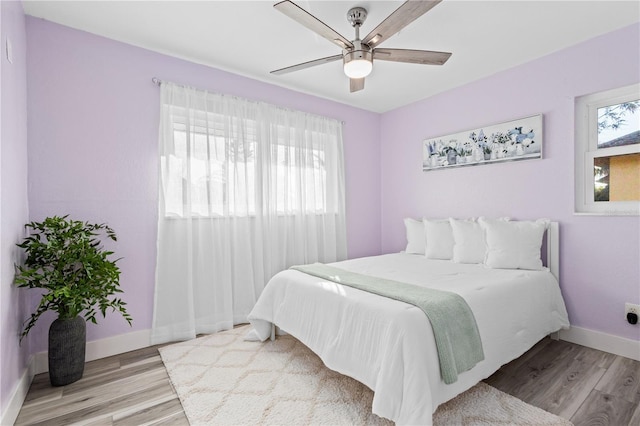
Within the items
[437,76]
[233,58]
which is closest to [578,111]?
[437,76]

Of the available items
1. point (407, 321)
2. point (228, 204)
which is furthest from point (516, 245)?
point (228, 204)

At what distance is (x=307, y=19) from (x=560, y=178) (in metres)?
2.56

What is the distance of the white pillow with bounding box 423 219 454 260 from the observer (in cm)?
321

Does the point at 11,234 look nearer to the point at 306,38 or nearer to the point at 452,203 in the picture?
the point at 306,38

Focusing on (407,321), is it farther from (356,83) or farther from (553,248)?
(553,248)

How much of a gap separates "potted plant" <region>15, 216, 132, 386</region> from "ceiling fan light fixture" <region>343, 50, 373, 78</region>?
2.15 m

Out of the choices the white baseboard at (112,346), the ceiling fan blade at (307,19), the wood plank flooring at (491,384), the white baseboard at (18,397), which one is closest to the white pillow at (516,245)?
the wood plank flooring at (491,384)

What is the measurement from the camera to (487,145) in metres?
3.27

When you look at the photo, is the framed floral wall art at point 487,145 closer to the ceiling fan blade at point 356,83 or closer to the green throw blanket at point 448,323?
the ceiling fan blade at point 356,83

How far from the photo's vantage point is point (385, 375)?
154 centimetres

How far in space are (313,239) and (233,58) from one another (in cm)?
207

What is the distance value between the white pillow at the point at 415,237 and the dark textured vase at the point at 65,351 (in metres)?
3.15

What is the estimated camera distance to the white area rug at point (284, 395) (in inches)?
67.1

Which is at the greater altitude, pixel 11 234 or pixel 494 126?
pixel 494 126
